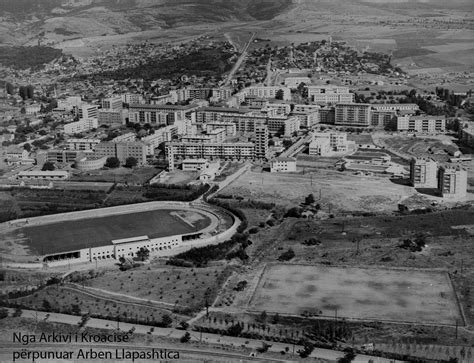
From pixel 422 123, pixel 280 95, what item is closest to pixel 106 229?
pixel 422 123

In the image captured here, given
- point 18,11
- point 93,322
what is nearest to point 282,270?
point 93,322

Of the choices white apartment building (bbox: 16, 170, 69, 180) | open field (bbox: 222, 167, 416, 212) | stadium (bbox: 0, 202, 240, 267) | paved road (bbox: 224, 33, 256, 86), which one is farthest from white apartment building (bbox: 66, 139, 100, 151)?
paved road (bbox: 224, 33, 256, 86)

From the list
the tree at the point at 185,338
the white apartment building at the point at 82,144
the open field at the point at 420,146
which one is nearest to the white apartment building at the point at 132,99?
the white apartment building at the point at 82,144

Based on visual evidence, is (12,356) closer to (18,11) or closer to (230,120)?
(230,120)

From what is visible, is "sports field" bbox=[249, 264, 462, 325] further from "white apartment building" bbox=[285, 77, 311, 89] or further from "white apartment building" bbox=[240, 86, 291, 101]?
"white apartment building" bbox=[285, 77, 311, 89]

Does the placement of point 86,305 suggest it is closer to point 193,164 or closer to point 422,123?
point 193,164
